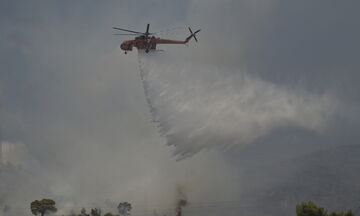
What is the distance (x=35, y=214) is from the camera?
17425 cm

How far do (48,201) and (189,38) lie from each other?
10080cm

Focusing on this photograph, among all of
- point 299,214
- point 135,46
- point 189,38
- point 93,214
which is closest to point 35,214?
point 93,214

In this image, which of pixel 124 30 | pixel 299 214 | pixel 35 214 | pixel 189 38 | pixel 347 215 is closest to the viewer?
pixel 347 215

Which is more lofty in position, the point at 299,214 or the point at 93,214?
the point at 93,214

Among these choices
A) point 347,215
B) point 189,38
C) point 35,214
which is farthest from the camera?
point 35,214

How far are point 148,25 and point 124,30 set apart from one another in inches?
311

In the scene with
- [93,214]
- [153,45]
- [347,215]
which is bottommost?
[347,215]

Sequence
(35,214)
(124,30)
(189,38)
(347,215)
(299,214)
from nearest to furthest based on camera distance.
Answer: (347,215) → (299,214) → (124,30) → (189,38) → (35,214)

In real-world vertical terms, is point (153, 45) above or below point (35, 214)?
above

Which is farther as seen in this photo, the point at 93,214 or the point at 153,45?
the point at 93,214

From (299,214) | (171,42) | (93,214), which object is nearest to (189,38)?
(171,42)

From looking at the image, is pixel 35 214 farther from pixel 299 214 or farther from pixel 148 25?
pixel 299 214

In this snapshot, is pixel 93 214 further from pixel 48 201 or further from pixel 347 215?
pixel 347 215

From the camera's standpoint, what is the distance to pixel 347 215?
73000 millimetres
